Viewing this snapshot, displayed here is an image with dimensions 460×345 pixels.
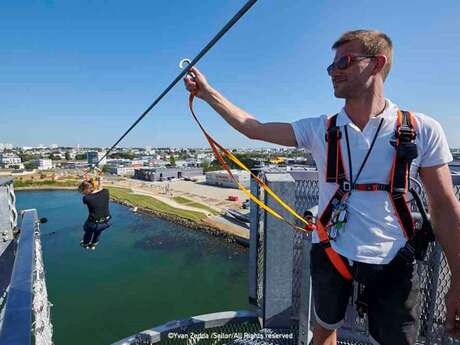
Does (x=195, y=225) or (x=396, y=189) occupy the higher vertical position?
(x=396, y=189)

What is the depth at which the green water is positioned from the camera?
11.3 metres

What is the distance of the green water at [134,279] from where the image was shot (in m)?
11.3

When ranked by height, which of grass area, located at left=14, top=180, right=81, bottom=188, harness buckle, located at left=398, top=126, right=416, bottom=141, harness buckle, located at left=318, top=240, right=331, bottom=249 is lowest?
grass area, located at left=14, top=180, right=81, bottom=188

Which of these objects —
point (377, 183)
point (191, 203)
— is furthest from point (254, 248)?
point (191, 203)

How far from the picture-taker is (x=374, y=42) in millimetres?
958

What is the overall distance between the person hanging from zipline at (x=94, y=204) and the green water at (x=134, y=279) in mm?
7426

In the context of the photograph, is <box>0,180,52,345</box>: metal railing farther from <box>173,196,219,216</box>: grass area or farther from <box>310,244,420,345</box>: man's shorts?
<box>173,196,219,216</box>: grass area

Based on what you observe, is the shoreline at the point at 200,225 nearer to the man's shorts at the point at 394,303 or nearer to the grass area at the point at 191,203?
the grass area at the point at 191,203

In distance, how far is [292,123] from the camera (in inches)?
44.3

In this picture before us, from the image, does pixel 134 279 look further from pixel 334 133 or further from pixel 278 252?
pixel 334 133

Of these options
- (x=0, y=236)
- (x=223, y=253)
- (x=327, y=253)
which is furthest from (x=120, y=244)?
(x=327, y=253)

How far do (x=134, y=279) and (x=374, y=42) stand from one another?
16.5 metres

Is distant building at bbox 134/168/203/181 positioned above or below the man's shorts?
below

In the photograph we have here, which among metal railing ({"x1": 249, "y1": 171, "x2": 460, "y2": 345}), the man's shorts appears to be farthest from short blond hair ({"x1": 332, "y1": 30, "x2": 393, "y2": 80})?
metal railing ({"x1": 249, "y1": 171, "x2": 460, "y2": 345})
